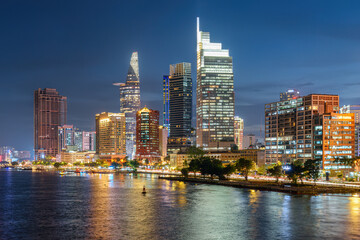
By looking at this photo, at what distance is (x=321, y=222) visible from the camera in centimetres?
7819

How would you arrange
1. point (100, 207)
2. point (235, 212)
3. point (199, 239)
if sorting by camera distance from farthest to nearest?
point (100, 207) → point (235, 212) → point (199, 239)

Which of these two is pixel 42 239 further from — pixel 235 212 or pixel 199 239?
pixel 235 212

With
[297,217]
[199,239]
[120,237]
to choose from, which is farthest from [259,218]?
[120,237]

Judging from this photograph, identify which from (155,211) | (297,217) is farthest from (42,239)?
(297,217)

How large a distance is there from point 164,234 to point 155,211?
25.1 metres

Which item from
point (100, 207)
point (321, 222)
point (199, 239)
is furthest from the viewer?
point (100, 207)

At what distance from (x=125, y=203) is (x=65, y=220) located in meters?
26.9

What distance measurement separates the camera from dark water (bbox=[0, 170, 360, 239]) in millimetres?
70312

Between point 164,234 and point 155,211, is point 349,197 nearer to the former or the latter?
point 155,211

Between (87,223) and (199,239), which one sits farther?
(87,223)

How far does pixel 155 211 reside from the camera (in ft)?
312

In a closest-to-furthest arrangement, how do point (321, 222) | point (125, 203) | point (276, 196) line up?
1. point (321, 222)
2. point (125, 203)
3. point (276, 196)

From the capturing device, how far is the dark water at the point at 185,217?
70.3m

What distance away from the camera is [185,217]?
86.2 m
